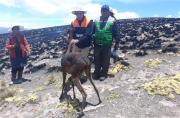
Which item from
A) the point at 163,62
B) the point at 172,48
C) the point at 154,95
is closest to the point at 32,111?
the point at 154,95

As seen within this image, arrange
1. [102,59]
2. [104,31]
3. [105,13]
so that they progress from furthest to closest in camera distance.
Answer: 1. [102,59]
2. [104,31]
3. [105,13]

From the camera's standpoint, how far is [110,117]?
42.1ft

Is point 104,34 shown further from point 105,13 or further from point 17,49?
point 17,49

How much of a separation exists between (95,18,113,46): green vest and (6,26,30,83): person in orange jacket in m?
4.63

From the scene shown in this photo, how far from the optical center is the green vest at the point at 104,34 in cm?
1588

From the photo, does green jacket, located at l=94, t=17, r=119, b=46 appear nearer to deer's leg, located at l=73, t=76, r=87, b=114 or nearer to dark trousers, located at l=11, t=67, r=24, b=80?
deer's leg, located at l=73, t=76, r=87, b=114

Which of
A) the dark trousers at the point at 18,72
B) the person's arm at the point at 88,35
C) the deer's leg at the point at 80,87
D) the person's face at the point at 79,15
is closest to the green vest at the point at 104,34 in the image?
the person's arm at the point at 88,35

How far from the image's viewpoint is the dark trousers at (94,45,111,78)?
1639 centimetres

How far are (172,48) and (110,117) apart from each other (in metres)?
9.67

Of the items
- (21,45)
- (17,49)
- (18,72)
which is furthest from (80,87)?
(18,72)

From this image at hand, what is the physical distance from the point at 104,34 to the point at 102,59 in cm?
115

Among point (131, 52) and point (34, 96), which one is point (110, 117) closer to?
point (34, 96)

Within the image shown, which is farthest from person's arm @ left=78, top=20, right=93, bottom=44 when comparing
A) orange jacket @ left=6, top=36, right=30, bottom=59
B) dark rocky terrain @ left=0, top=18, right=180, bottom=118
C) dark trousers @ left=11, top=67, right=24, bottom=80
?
dark trousers @ left=11, top=67, right=24, bottom=80

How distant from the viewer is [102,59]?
16.6 m
